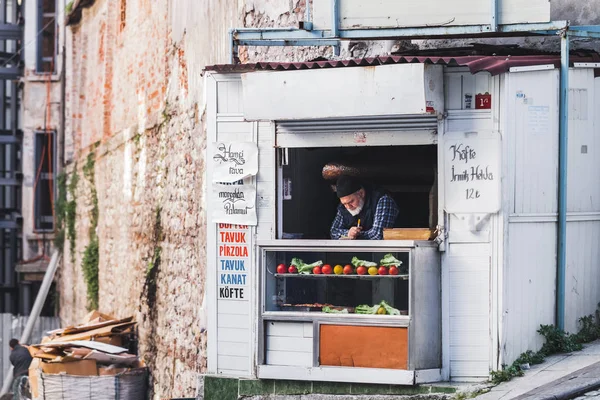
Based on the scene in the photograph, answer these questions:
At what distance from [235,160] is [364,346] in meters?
1.95

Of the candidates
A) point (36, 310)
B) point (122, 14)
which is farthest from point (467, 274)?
point (36, 310)

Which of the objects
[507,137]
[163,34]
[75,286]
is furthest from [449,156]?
[75,286]

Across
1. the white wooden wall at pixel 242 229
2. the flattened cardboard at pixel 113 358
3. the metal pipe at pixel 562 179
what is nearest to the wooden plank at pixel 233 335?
the white wooden wall at pixel 242 229

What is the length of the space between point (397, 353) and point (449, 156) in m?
1.62

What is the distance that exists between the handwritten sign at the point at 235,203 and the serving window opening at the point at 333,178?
0.82ft

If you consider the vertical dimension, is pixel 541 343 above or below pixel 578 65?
below

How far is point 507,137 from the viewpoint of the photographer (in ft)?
26.5

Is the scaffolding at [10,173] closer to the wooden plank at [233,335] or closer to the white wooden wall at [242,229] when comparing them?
the white wooden wall at [242,229]

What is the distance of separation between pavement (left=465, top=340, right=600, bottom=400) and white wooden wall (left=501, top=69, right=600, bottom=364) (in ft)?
0.85

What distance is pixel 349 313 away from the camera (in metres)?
8.65

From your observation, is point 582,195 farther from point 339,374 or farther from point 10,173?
point 10,173

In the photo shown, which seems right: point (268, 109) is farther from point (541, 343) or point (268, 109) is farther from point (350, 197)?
point (541, 343)

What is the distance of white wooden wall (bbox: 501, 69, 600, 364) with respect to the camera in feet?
26.6

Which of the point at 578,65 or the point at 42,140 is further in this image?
the point at 42,140
